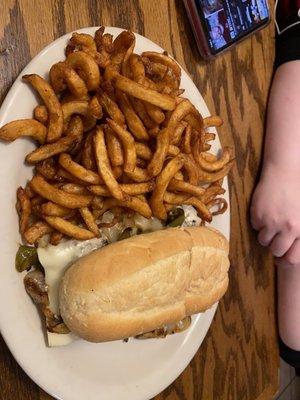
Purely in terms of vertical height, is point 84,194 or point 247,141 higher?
point 84,194

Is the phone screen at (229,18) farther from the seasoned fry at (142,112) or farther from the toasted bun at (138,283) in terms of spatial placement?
the toasted bun at (138,283)

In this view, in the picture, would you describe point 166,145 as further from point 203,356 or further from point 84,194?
point 203,356

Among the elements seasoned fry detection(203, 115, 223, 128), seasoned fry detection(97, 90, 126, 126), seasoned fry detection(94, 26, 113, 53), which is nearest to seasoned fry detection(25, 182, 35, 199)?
seasoned fry detection(97, 90, 126, 126)

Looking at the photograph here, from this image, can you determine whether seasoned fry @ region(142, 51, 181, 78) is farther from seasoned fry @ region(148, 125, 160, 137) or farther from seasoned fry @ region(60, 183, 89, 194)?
seasoned fry @ region(60, 183, 89, 194)

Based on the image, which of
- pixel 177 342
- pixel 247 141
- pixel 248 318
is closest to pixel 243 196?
pixel 247 141

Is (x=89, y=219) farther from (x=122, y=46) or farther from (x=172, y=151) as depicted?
(x=122, y=46)

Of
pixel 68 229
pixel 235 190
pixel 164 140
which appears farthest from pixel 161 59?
pixel 235 190

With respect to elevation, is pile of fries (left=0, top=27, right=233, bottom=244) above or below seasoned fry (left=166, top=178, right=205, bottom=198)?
above
